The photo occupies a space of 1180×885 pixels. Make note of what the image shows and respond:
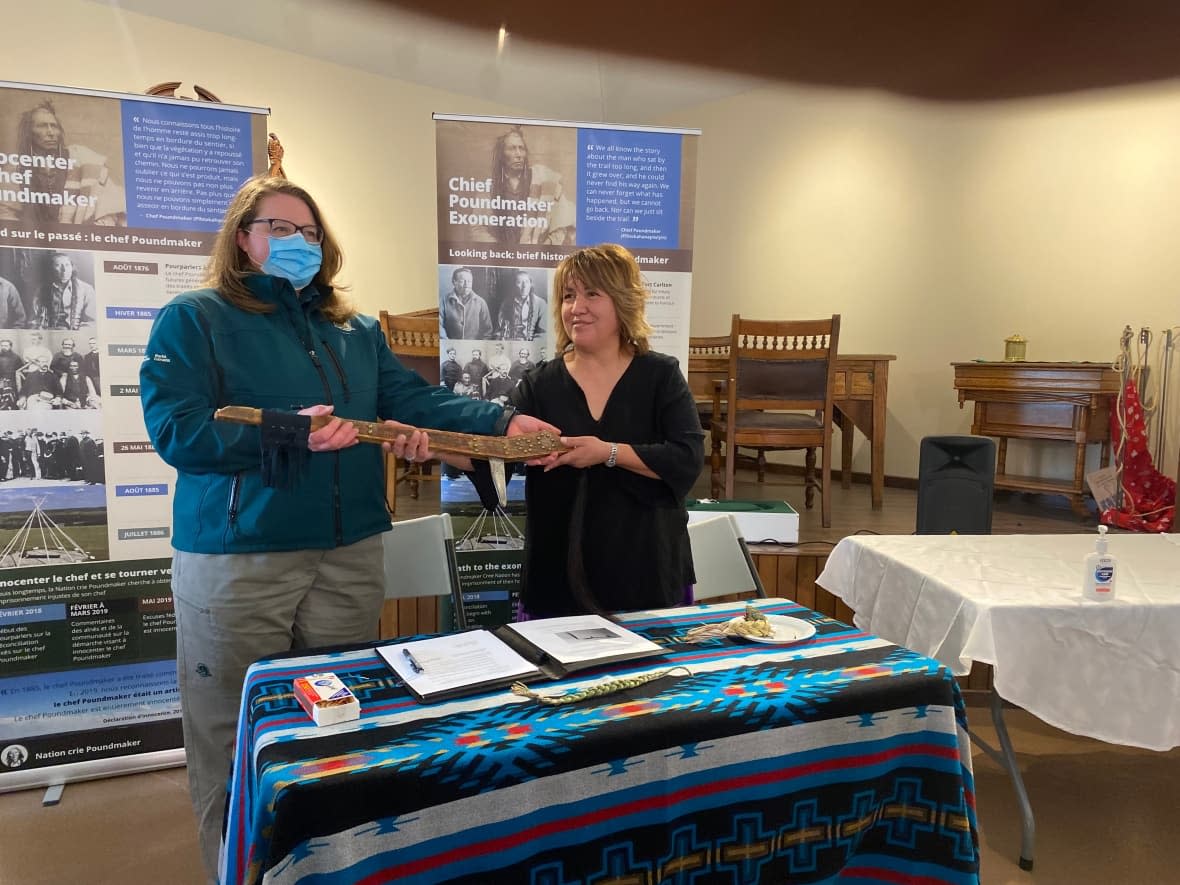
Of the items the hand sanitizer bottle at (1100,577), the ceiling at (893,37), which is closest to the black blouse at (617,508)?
the hand sanitizer bottle at (1100,577)

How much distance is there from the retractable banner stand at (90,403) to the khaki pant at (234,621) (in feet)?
3.42

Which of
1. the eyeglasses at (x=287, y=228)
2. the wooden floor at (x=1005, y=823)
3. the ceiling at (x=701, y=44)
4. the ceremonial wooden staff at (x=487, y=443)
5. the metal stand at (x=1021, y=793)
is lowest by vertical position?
the wooden floor at (x=1005, y=823)

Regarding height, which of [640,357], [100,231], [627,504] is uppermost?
[100,231]

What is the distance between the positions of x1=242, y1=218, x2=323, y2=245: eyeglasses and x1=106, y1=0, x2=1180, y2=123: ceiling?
4443 mm

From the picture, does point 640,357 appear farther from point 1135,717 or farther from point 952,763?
point 1135,717

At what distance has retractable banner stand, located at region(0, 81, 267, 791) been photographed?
89.3 inches

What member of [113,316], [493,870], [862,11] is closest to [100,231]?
[113,316]

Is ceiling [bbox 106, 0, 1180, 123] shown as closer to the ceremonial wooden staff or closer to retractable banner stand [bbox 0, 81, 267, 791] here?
retractable banner stand [bbox 0, 81, 267, 791]

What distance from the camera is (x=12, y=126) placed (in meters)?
2.19

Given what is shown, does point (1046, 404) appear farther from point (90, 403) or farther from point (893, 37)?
point (90, 403)

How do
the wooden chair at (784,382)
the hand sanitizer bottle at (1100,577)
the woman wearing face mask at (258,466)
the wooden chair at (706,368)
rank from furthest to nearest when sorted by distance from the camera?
the wooden chair at (706,368)
the wooden chair at (784,382)
the hand sanitizer bottle at (1100,577)
the woman wearing face mask at (258,466)

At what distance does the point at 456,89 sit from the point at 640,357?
527 centimetres

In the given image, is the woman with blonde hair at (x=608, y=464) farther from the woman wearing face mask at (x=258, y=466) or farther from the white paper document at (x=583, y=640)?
the woman wearing face mask at (x=258, y=466)

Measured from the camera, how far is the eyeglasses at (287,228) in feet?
5.20
